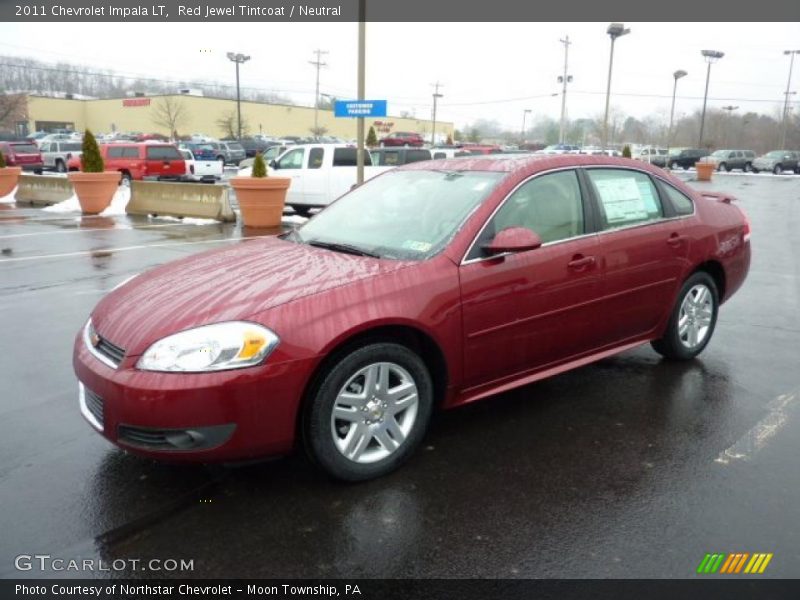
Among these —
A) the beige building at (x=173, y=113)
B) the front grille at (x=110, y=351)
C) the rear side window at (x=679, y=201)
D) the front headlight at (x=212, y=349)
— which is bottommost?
the front grille at (x=110, y=351)

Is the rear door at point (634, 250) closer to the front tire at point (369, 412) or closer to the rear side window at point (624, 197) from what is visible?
the rear side window at point (624, 197)

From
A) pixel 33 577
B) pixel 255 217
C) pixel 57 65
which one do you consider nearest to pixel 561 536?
pixel 33 577

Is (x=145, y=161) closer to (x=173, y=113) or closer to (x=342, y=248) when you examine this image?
(x=342, y=248)

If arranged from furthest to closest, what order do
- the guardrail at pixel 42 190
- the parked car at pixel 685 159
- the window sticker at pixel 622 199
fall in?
the parked car at pixel 685 159
the guardrail at pixel 42 190
the window sticker at pixel 622 199

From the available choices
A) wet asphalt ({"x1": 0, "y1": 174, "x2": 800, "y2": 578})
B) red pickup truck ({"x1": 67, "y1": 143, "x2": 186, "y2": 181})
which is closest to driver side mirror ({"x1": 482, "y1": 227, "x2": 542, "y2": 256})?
wet asphalt ({"x1": 0, "y1": 174, "x2": 800, "y2": 578})

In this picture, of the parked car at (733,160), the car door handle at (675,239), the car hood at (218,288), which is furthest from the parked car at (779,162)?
the car hood at (218,288)

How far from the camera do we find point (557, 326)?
4086 millimetres

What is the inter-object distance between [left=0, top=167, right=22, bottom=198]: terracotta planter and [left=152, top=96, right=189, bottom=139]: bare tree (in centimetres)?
6939

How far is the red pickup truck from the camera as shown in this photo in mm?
24781

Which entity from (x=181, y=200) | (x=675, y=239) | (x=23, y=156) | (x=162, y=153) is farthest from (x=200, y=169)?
(x=675, y=239)

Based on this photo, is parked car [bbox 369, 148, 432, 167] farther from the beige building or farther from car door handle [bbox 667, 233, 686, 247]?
the beige building

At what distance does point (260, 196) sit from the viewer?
44.8 feet

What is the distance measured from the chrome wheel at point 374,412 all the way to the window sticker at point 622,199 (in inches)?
78.0

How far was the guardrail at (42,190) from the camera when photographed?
1845 centimetres
